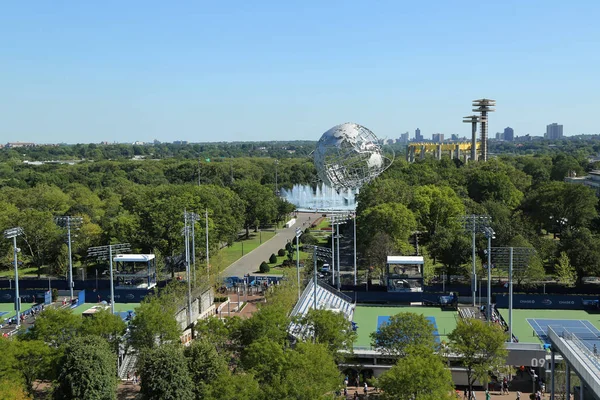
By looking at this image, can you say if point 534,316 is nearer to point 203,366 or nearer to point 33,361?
point 203,366

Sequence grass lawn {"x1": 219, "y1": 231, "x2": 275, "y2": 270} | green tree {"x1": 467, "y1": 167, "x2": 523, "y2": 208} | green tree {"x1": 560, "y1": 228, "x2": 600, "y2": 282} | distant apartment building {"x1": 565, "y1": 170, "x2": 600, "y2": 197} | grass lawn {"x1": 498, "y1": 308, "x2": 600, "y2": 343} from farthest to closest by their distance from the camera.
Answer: distant apartment building {"x1": 565, "y1": 170, "x2": 600, "y2": 197}, green tree {"x1": 467, "y1": 167, "x2": 523, "y2": 208}, grass lawn {"x1": 219, "y1": 231, "x2": 275, "y2": 270}, green tree {"x1": 560, "y1": 228, "x2": 600, "y2": 282}, grass lawn {"x1": 498, "y1": 308, "x2": 600, "y2": 343}

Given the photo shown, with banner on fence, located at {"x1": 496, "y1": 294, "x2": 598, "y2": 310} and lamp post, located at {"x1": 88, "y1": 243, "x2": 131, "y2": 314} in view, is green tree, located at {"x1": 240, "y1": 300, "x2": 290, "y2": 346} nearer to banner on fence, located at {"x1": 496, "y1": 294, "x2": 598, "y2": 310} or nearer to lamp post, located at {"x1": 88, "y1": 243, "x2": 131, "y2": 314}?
lamp post, located at {"x1": 88, "y1": 243, "x2": 131, "y2": 314}

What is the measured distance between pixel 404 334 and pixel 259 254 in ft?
111

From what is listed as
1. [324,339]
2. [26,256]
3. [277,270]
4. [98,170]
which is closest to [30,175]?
[98,170]

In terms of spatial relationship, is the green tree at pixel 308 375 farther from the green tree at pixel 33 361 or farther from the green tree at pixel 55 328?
the green tree at pixel 55 328

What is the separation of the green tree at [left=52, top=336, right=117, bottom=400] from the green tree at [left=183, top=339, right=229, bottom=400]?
3.06 metres

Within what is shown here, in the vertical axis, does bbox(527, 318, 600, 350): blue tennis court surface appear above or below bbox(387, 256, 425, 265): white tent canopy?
below

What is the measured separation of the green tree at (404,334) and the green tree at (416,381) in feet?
12.2

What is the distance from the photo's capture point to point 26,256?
50500 millimetres

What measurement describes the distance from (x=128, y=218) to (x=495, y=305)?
29.4m

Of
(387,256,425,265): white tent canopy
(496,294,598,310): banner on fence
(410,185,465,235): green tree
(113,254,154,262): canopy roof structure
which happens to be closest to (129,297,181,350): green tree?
(113,254,154,262): canopy roof structure

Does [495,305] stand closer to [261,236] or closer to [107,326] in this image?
[107,326]

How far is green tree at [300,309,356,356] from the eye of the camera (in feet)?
84.8

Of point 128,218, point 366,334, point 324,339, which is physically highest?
point 128,218
